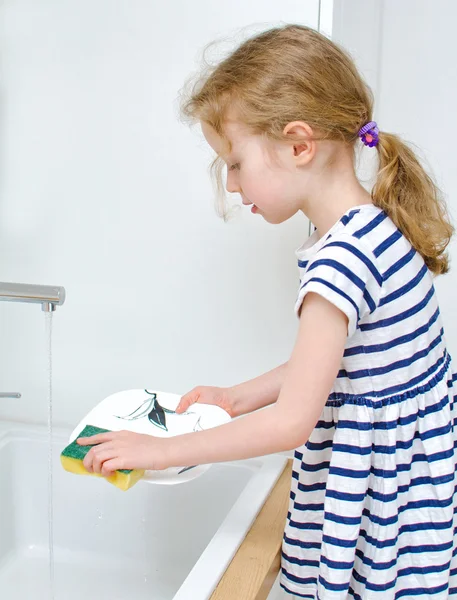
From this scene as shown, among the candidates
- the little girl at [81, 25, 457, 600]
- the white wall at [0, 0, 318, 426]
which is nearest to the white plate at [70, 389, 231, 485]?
the little girl at [81, 25, 457, 600]

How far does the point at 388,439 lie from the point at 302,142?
36 cm

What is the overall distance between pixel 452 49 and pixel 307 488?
0.81m

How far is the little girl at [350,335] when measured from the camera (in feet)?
2.63

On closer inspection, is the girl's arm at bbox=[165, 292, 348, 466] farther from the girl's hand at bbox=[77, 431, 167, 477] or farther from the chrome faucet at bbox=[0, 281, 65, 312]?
the chrome faucet at bbox=[0, 281, 65, 312]

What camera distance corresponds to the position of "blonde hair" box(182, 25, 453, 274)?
32.5 inches

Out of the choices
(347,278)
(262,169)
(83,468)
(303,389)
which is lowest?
(83,468)

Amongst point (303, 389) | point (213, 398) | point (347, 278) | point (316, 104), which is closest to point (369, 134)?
point (316, 104)

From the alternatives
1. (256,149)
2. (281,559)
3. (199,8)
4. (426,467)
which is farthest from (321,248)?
(199,8)

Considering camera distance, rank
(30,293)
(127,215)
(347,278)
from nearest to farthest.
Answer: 1. (347,278)
2. (30,293)
3. (127,215)

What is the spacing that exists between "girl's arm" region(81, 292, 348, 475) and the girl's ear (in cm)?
17

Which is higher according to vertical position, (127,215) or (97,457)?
(127,215)

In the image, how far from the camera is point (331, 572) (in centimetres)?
85

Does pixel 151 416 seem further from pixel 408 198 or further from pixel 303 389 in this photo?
pixel 408 198

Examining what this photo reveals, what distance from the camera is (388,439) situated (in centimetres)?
84
